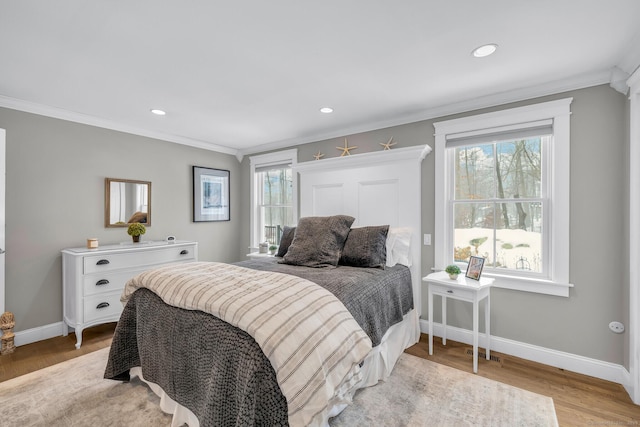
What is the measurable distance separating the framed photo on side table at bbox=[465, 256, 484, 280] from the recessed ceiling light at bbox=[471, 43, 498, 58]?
1585 millimetres

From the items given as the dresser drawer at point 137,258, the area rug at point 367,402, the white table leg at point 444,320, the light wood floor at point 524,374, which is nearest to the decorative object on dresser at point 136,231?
the dresser drawer at point 137,258

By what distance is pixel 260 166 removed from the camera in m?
4.53

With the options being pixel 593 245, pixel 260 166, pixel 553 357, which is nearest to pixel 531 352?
pixel 553 357

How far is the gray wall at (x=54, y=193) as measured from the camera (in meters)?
2.77

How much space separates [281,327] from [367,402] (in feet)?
3.56

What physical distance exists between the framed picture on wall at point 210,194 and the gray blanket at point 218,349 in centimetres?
200

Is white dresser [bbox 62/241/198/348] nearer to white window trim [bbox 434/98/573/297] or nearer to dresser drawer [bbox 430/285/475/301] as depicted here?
dresser drawer [bbox 430/285/475/301]

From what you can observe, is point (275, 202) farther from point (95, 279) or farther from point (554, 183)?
point (554, 183)

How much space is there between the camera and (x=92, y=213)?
3.25 metres

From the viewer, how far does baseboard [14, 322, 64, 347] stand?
2791mm

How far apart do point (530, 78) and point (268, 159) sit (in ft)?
10.5

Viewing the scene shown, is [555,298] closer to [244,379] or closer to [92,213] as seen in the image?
[244,379]

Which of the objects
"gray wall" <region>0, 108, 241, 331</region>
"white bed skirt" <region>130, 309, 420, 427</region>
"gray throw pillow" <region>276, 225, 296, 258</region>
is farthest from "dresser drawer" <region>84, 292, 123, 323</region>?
"gray throw pillow" <region>276, 225, 296, 258</region>

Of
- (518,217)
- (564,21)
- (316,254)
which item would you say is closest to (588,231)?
(518,217)
